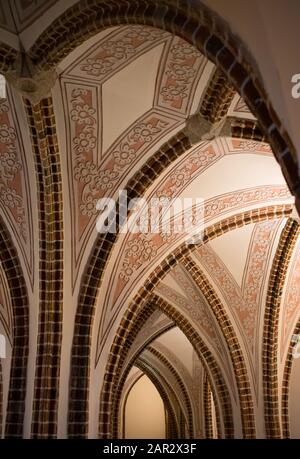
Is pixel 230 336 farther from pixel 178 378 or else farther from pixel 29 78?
pixel 178 378

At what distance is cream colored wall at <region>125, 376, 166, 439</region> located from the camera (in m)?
20.2

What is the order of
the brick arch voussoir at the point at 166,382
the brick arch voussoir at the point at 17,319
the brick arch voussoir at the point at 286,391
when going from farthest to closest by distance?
the brick arch voussoir at the point at 166,382 < the brick arch voussoir at the point at 286,391 < the brick arch voussoir at the point at 17,319

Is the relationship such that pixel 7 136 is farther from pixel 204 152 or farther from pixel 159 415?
pixel 159 415

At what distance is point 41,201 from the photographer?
7.23 m

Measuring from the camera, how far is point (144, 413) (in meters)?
20.4

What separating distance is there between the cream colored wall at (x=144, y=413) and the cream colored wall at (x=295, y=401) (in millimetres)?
10089

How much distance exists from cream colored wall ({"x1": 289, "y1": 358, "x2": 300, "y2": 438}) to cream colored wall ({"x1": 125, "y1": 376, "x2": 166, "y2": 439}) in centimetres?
1009

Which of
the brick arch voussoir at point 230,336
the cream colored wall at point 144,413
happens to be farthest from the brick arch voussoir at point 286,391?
the cream colored wall at point 144,413

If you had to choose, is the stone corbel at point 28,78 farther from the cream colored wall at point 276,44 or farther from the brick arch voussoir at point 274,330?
the brick arch voussoir at point 274,330

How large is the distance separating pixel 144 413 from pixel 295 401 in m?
10.4

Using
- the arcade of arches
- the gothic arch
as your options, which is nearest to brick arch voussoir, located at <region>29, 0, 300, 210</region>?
the arcade of arches

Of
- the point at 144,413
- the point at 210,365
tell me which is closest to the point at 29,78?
the point at 210,365

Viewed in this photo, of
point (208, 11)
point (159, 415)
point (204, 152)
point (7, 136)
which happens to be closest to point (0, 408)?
point (7, 136)

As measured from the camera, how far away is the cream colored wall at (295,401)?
10.9 metres
